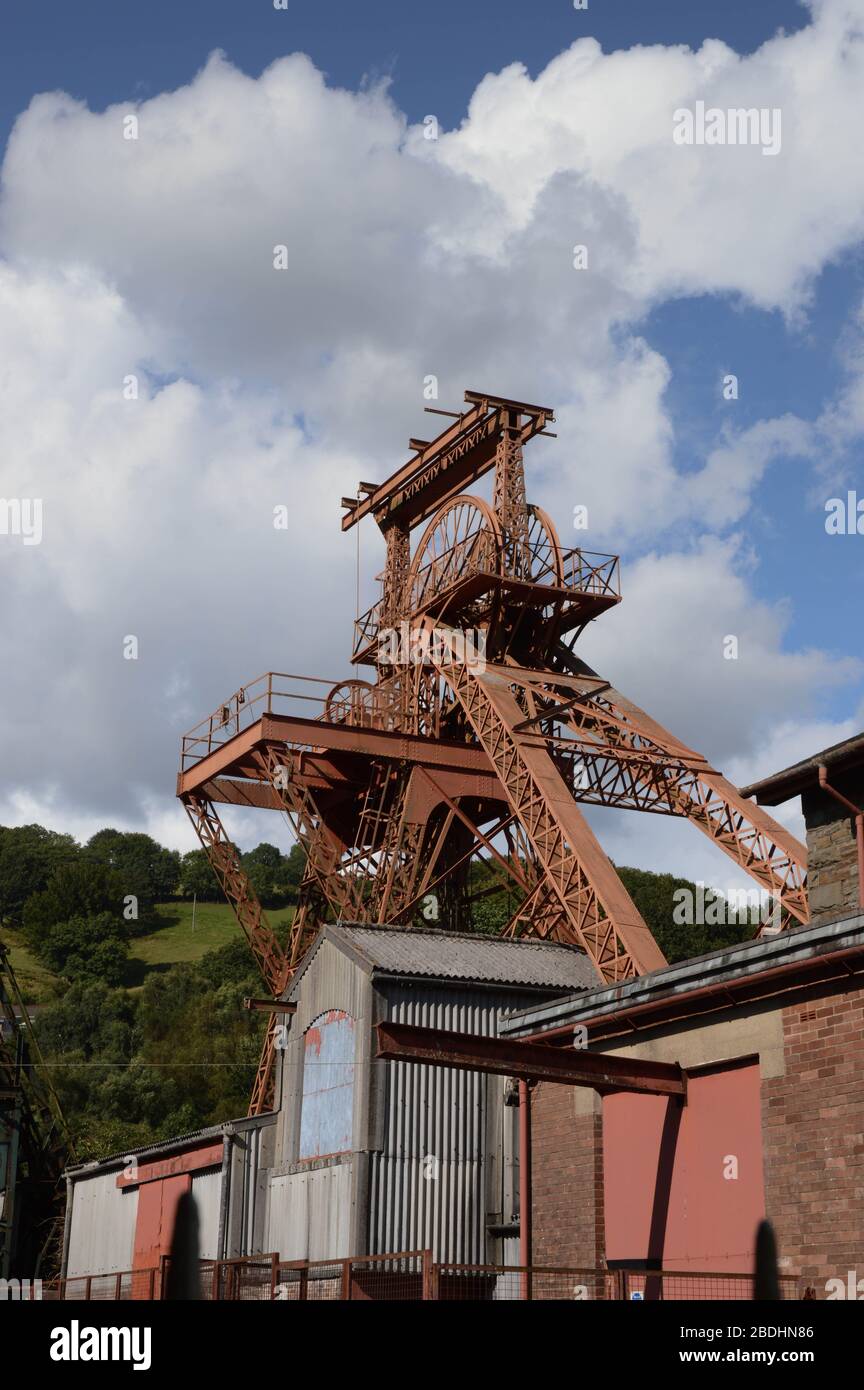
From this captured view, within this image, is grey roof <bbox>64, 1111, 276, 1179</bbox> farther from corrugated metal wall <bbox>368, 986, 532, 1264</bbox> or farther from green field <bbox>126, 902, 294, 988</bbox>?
green field <bbox>126, 902, 294, 988</bbox>

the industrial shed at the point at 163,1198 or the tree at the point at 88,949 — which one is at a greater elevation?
the tree at the point at 88,949

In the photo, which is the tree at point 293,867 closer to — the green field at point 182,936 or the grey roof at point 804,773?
the green field at point 182,936

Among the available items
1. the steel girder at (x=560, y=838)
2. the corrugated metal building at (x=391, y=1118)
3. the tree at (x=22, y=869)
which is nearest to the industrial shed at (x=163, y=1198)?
the corrugated metal building at (x=391, y=1118)

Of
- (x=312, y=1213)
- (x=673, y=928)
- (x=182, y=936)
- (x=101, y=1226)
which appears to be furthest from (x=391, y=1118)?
(x=182, y=936)

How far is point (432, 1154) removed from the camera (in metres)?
20.1

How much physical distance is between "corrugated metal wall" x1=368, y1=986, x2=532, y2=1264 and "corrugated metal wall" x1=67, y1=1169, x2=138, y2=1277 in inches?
348

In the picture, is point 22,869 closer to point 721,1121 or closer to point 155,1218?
point 155,1218

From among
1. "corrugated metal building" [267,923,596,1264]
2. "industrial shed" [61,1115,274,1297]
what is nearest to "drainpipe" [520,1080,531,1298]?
"corrugated metal building" [267,923,596,1264]

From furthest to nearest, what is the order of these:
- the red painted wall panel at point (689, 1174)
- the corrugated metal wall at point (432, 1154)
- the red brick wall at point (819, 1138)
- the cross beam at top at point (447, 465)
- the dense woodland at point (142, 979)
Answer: the dense woodland at point (142, 979) < the cross beam at top at point (447, 465) < the corrugated metal wall at point (432, 1154) < the red painted wall panel at point (689, 1174) < the red brick wall at point (819, 1138)

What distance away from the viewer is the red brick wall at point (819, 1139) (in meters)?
13.2

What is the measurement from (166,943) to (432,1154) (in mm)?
94145

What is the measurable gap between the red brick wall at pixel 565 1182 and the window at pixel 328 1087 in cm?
355

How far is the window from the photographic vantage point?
67.3 feet
